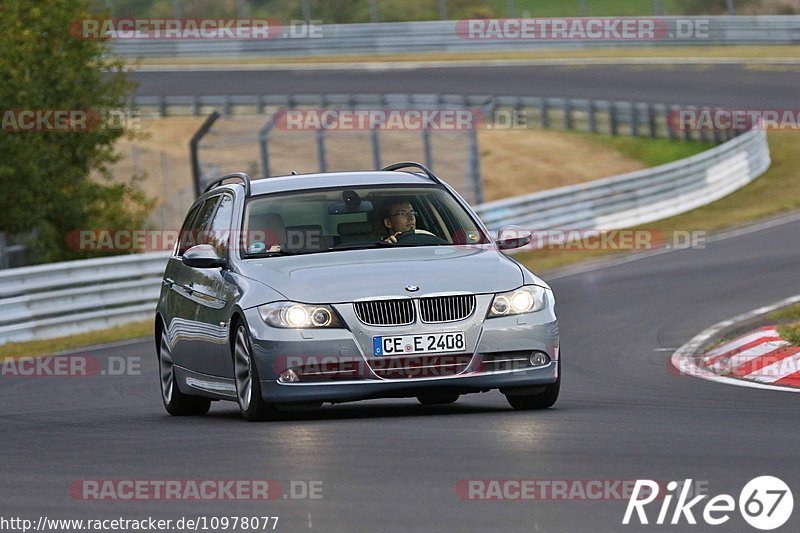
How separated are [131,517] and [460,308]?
3.52m

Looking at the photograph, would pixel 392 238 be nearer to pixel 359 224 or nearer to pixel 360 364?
pixel 359 224

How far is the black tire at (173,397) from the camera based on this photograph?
12.0 metres

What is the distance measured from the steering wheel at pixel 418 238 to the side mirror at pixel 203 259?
1.15m

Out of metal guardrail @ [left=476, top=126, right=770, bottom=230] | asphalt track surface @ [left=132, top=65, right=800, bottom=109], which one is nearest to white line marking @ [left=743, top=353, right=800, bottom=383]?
metal guardrail @ [left=476, top=126, right=770, bottom=230]

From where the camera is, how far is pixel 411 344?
9.83 metres

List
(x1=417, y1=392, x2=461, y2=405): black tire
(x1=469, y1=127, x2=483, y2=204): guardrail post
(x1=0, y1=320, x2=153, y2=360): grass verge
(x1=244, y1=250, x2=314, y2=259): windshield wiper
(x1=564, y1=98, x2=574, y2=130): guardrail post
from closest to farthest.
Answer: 1. (x1=244, y1=250, x2=314, y2=259): windshield wiper
2. (x1=417, y1=392, x2=461, y2=405): black tire
3. (x1=0, y1=320, x2=153, y2=360): grass verge
4. (x1=469, y1=127, x2=483, y2=204): guardrail post
5. (x1=564, y1=98, x2=574, y2=130): guardrail post

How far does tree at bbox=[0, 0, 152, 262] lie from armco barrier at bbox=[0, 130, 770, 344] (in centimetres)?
345

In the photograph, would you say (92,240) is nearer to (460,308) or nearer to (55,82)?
(55,82)

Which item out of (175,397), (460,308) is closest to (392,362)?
(460,308)

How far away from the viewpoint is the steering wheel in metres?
10.9

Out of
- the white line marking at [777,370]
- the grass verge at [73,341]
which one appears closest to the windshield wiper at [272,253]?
the white line marking at [777,370]

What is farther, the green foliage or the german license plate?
the green foliage

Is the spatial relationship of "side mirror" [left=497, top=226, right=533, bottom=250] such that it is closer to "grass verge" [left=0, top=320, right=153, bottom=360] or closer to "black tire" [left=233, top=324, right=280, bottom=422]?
"black tire" [left=233, top=324, right=280, bottom=422]

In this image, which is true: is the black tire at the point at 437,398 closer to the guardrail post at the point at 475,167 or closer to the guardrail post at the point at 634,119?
the guardrail post at the point at 475,167
